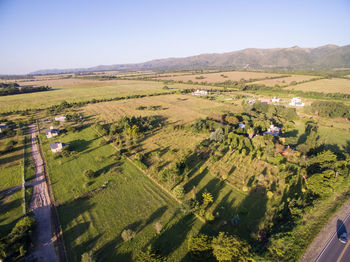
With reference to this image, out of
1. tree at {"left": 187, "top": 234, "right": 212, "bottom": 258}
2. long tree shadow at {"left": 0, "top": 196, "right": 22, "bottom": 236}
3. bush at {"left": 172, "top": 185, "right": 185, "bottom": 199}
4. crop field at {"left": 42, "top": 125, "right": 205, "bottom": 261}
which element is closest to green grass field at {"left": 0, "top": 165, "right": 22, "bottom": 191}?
long tree shadow at {"left": 0, "top": 196, "right": 22, "bottom": 236}

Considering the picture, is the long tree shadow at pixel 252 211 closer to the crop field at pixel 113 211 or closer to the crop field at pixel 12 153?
the crop field at pixel 113 211

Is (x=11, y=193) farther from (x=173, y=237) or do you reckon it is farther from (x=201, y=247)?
(x=201, y=247)

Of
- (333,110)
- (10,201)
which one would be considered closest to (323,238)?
(10,201)

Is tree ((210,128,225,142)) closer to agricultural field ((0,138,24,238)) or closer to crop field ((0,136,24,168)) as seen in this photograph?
agricultural field ((0,138,24,238))

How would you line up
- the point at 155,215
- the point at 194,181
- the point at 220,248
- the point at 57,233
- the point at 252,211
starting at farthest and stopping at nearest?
the point at 194,181 → the point at 252,211 → the point at 155,215 → the point at 57,233 → the point at 220,248

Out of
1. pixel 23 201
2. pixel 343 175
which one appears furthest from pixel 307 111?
pixel 23 201
